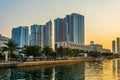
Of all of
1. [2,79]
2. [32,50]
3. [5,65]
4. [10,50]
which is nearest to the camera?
[2,79]

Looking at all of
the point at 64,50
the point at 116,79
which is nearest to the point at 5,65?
the point at 116,79

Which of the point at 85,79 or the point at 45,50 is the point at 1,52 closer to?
the point at 45,50

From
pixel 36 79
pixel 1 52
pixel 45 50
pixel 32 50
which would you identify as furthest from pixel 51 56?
pixel 36 79

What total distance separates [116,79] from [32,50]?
270 ft

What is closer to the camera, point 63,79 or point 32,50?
point 63,79

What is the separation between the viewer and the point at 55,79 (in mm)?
58312

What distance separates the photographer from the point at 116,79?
57.7m

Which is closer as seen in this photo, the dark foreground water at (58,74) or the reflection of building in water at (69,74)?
the reflection of building in water at (69,74)

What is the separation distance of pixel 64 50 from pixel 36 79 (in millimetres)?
140110

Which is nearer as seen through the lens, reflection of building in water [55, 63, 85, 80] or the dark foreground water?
reflection of building in water [55, 63, 85, 80]

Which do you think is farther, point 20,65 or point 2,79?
point 20,65

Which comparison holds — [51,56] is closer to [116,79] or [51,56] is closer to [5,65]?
[5,65]

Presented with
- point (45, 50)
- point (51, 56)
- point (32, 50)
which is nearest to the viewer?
point (32, 50)

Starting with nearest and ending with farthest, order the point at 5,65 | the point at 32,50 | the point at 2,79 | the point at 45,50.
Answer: the point at 2,79 < the point at 5,65 < the point at 32,50 < the point at 45,50
